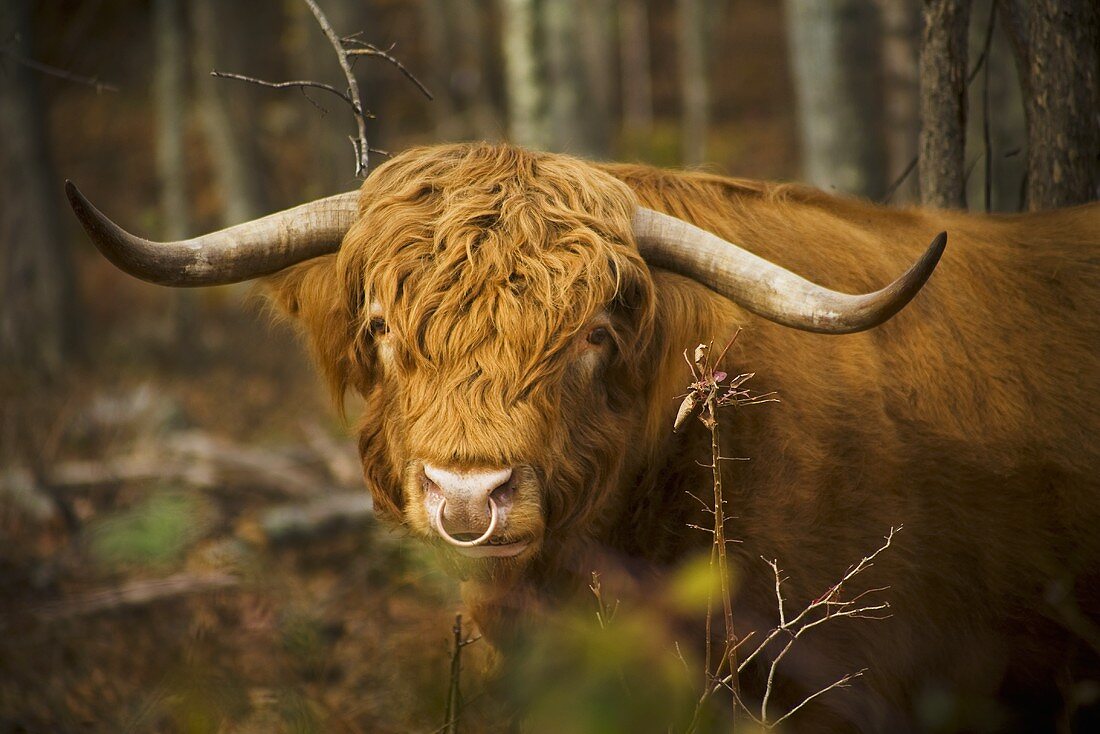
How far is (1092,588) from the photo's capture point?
3678 mm

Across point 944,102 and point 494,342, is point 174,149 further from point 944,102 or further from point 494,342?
point 494,342

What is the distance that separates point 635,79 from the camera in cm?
2841

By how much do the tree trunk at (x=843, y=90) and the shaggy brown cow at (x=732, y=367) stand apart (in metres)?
4.63

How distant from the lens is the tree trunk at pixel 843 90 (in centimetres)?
827

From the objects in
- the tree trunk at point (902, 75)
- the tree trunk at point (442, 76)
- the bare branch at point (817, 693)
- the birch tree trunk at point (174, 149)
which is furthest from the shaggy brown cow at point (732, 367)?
the tree trunk at point (442, 76)

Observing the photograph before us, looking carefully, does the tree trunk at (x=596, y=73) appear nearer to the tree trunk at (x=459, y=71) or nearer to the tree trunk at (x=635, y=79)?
the tree trunk at (x=635, y=79)

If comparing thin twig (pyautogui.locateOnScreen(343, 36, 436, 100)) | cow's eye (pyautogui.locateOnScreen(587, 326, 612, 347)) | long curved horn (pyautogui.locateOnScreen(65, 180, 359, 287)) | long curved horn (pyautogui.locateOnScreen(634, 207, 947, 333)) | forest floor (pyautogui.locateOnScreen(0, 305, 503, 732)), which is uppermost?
thin twig (pyautogui.locateOnScreen(343, 36, 436, 100))

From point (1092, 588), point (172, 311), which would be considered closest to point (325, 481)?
point (1092, 588)

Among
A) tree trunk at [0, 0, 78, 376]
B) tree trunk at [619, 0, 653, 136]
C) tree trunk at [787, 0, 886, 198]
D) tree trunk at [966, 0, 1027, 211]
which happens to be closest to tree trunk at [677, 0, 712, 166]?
tree trunk at [619, 0, 653, 136]

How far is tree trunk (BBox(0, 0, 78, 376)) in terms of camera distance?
1223 centimetres

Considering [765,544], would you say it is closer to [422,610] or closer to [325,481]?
[422,610]

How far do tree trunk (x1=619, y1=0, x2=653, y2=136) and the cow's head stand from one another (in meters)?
24.1

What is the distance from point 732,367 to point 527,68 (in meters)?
6.80

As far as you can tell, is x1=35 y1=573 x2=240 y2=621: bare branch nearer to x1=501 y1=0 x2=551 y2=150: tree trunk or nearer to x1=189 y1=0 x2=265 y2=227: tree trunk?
x1=501 y1=0 x2=551 y2=150: tree trunk
